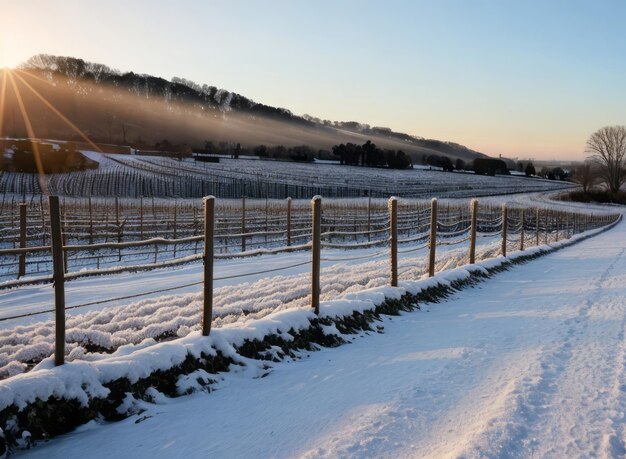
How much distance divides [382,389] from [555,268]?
31.7 feet

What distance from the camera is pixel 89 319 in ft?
18.2

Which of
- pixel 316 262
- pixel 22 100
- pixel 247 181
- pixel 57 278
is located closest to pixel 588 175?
pixel 247 181

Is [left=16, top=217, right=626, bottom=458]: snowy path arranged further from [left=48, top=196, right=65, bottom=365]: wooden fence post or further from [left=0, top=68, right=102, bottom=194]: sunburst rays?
[left=0, top=68, right=102, bottom=194]: sunburst rays

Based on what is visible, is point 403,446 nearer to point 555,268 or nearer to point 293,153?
point 555,268

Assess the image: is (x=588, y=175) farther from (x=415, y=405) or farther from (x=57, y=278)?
(x=57, y=278)

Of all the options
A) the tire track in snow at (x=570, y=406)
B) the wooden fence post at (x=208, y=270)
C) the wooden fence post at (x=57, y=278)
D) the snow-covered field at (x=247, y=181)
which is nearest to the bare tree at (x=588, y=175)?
the snow-covered field at (x=247, y=181)

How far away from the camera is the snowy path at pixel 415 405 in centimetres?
280

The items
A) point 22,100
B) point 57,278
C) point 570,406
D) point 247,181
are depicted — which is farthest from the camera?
point 22,100

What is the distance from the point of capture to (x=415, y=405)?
334 cm

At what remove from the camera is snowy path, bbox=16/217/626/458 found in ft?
9.18

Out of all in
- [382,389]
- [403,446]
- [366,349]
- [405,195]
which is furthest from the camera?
[405,195]

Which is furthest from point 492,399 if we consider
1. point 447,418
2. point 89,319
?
point 89,319

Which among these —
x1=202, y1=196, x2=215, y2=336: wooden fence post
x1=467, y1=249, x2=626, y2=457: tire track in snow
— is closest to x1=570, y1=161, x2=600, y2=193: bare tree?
x1=467, y1=249, x2=626, y2=457: tire track in snow

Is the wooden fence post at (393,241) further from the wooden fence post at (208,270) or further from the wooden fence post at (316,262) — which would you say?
the wooden fence post at (208,270)
